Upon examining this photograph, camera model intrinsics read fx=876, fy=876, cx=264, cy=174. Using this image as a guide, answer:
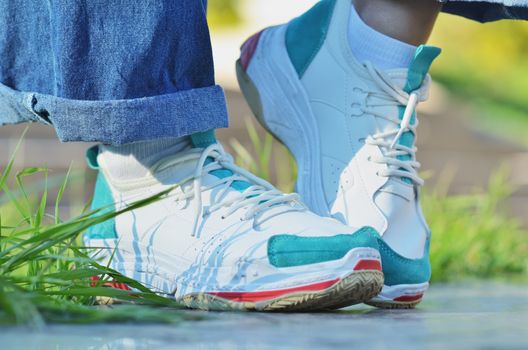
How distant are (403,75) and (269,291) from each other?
0.52 meters

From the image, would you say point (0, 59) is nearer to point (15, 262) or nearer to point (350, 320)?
point (15, 262)

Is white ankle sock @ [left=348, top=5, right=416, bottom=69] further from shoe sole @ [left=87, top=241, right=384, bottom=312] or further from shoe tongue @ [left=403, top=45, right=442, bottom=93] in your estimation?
shoe sole @ [left=87, top=241, right=384, bottom=312]

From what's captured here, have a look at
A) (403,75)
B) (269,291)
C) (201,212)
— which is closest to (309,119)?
(403,75)

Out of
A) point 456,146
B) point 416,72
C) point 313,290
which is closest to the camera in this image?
point 313,290

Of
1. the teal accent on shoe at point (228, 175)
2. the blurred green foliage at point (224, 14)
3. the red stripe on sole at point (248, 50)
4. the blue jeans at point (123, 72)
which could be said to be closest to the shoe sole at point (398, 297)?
the teal accent on shoe at point (228, 175)

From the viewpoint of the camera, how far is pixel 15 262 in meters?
1.13

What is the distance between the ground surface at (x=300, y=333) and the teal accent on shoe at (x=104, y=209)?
1.22ft

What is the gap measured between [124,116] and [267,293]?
0.33 metres

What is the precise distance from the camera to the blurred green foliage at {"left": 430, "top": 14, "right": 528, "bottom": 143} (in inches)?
390

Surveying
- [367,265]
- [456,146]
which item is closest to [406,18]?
[367,265]

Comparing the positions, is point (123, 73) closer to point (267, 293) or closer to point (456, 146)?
point (267, 293)

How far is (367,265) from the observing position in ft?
4.04

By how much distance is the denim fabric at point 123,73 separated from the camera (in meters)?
1.29

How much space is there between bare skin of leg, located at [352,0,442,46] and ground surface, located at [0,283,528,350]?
54 centimetres
